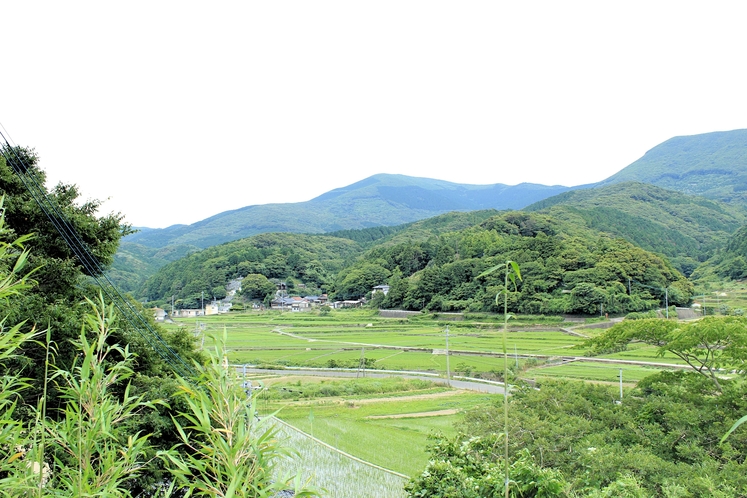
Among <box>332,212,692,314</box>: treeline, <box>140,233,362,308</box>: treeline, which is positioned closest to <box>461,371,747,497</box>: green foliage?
<box>332,212,692,314</box>: treeline

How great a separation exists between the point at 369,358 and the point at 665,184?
18469cm

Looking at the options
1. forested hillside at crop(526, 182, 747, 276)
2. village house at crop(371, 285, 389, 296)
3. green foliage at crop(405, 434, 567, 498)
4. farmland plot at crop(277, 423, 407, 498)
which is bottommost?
farmland plot at crop(277, 423, 407, 498)

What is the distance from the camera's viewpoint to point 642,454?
22.2ft

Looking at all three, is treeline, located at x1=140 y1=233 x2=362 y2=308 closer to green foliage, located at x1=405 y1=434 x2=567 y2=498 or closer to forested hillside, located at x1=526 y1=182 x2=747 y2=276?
forested hillside, located at x1=526 y1=182 x2=747 y2=276

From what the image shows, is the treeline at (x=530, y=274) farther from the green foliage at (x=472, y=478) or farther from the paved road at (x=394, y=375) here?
the green foliage at (x=472, y=478)

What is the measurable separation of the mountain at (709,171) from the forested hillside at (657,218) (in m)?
39.4

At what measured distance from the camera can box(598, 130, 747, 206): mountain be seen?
144125 millimetres

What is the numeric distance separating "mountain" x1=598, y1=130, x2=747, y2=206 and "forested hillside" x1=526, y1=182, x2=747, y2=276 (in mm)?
39367

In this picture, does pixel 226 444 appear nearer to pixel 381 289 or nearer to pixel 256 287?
pixel 381 289

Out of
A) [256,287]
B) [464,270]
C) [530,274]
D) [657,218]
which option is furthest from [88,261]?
[657,218]

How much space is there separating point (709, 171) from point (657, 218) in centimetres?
10483

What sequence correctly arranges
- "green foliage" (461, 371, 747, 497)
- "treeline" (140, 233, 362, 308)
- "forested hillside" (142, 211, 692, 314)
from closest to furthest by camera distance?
"green foliage" (461, 371, 747, 497)
"forested hillside" (142, 211, 692, 314)
"treeline" (140, 233, 362, 308)

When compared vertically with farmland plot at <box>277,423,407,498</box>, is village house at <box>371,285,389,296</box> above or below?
above

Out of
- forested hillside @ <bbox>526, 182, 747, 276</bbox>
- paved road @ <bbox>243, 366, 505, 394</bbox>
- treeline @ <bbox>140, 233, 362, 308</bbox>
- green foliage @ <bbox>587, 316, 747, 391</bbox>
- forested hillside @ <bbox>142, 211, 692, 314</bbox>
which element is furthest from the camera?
forested hillside @ <bbox>526, 182, 747, 276</bbox>
